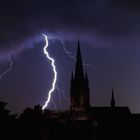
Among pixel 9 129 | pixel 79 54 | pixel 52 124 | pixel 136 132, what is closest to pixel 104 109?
pixel 79 54

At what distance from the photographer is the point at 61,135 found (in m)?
45.2

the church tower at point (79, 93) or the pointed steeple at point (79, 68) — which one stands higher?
the pointed steeple at point (79, 68)

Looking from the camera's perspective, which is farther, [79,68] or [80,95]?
[79,68]

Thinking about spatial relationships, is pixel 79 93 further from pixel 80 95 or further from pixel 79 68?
pixel 79 68

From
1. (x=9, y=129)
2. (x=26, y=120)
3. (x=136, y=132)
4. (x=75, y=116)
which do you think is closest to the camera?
(x=9, y=129)

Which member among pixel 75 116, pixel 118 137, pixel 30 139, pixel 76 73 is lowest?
pixel 30 139

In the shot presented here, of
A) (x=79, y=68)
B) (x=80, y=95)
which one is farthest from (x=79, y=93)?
(x=79, y=68)

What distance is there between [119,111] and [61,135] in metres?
65.5

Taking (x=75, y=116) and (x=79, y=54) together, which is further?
(x=79, y=54)

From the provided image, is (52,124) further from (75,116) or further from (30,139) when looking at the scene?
(75,116)

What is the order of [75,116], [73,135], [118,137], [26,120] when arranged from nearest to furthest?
[26,120]
[73,135]
[118,137]
[75,116]

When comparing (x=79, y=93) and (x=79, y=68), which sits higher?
(x=79, y=68)

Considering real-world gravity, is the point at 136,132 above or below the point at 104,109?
below

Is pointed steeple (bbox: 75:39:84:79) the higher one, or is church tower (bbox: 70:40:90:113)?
pointed steeple (bbox: 75:39:84:79)
